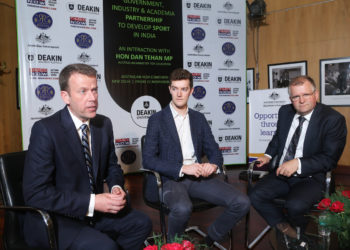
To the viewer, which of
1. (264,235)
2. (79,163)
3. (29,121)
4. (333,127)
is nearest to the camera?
(79,163)

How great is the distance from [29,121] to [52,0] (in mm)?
1716

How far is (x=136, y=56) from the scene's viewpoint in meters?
4.82

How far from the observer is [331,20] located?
5117 mm

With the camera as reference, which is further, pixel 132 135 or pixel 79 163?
pixel 132 135

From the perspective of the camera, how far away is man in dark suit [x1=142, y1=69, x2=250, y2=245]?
2.19 m

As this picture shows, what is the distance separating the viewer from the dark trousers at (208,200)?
2.11 m

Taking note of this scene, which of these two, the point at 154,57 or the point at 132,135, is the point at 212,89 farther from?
the point at 132,135

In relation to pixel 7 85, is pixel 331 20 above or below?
above

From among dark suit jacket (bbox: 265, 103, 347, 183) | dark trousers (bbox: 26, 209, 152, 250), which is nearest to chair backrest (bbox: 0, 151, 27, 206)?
dark trousers (bbox: 26, 209, 152, 250)

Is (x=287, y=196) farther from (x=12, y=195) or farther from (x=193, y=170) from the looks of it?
(x=12, y=195)

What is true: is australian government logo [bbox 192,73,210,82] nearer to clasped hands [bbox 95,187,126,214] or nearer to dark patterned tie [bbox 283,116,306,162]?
dark patterned tie [bbox 283,116,306,162]

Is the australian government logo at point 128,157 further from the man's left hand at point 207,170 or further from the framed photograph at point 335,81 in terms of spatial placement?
the framed photograph at point 335,81

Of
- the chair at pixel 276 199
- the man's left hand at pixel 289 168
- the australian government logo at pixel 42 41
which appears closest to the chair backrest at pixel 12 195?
the chair at pixel 276 199

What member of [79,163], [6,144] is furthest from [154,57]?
[79,163]
